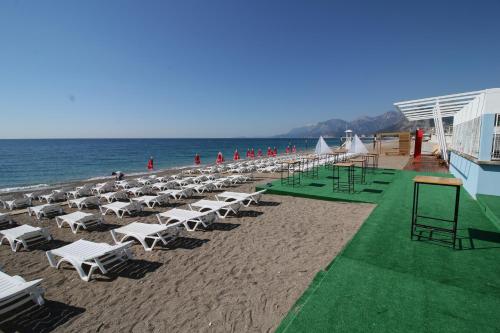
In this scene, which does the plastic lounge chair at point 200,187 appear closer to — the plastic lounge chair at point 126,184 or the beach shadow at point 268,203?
the beach shadow at point 268,203

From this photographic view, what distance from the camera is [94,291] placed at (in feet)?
12.7

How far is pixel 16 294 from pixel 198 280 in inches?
93.0

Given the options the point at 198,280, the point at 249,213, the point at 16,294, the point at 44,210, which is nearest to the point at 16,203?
the point at 44,210

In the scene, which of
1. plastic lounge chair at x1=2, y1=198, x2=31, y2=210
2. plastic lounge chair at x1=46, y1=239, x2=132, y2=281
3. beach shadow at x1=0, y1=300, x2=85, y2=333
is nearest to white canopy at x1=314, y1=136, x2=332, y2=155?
plastic lounge chair at x1=46, y1=239, x2=132, y2=281

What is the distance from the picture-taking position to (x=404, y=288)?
10.5 ft

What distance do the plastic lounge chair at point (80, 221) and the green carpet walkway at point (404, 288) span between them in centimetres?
613

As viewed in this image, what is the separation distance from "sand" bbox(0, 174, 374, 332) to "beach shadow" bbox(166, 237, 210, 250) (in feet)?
0.07

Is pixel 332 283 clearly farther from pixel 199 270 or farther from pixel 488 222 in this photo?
pixel 488 222

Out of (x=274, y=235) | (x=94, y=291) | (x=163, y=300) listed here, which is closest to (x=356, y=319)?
(x=163, y=300)

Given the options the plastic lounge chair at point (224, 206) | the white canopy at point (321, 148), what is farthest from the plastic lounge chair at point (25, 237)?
the white canopy at point (321, 148)

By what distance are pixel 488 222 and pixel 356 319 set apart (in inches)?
192

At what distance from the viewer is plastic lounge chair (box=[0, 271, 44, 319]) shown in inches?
127

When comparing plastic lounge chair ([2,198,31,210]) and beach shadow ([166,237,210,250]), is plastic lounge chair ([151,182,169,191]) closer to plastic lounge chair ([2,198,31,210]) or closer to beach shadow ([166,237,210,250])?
plastic lounge chair ([2,198,31,210])

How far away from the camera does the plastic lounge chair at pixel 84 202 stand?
28.6ft
